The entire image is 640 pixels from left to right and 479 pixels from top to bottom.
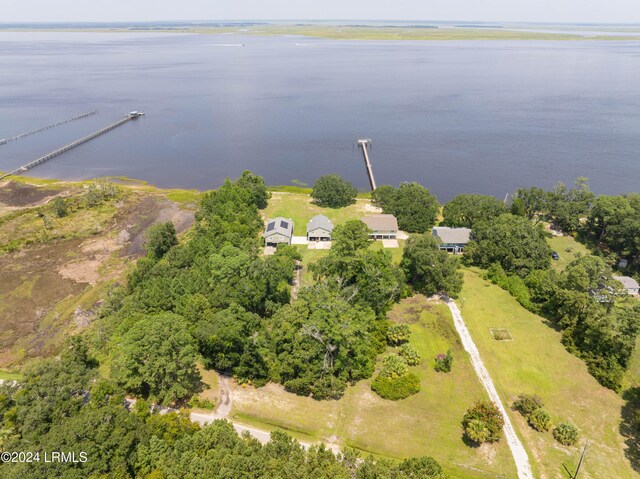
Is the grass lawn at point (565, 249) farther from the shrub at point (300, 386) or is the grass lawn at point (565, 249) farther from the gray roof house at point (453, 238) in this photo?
the shrub at point (300, 386)

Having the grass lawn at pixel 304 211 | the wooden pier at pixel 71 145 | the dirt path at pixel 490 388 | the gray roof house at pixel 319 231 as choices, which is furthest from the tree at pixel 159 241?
the wooden pier at pixel 71 145

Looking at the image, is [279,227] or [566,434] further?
[279,227]

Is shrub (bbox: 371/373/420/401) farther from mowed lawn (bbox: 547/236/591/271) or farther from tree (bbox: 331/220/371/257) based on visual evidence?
mowed lawn (bbox: 547/236/591/271)

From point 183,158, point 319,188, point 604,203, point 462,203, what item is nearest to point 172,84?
point 183,158

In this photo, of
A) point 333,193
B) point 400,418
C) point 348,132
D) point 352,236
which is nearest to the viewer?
point 400,418

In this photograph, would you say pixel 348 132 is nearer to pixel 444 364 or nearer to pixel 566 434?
pixel 444 364

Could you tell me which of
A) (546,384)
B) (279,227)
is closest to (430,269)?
(546,384)
